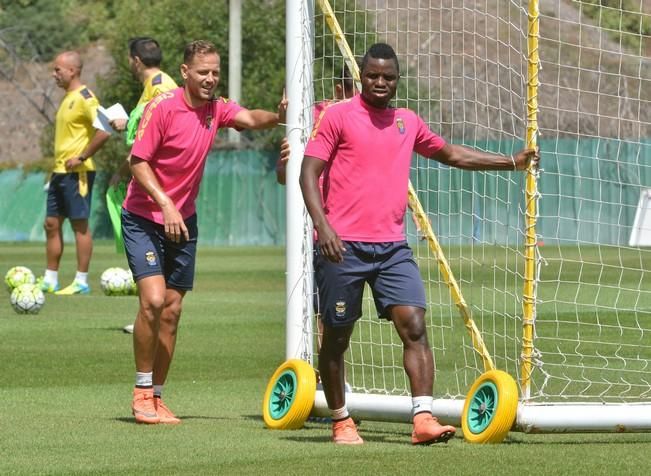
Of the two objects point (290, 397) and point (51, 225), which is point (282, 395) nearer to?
point (290, 397)

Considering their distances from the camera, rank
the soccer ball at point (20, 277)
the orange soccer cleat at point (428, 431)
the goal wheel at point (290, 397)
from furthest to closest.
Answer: the soccer ball at point (20, 277), the goal wheel at point (290, 397), the orange soccer cleat at point (428, 431)

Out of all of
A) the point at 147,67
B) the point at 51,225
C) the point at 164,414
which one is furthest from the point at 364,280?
the point at 51,225

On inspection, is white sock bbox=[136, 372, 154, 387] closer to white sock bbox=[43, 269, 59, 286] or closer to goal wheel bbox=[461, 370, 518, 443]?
goal wheel bbox=[461, 370, 518, 443]

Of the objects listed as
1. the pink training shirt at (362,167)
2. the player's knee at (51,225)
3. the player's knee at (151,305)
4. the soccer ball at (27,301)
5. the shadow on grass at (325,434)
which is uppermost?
the pink training shirt at (362,167)

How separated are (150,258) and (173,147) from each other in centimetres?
68

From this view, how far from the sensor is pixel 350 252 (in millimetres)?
8320

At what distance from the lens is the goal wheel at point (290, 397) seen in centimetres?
913

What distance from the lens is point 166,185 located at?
943 cm

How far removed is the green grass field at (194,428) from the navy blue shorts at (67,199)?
226cm

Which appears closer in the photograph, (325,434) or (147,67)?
(325,434)

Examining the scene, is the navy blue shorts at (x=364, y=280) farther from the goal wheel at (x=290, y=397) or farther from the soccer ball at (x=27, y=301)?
the soccer ball at (x=27, y=301)

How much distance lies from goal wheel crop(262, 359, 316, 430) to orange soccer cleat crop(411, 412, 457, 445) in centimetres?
109

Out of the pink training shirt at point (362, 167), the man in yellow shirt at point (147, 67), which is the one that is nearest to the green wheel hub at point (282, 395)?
the pink training shirt at point (362, 167)

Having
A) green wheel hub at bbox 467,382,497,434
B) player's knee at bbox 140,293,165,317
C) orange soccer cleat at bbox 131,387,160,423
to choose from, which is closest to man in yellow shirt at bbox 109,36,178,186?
player's knee at bbox 140,293,165,317
